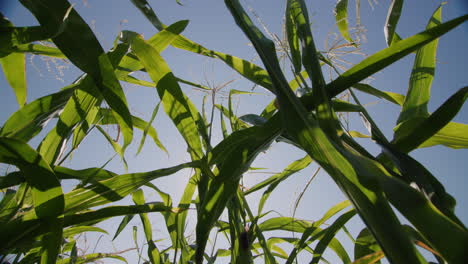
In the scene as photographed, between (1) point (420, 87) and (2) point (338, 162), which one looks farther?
(1) point (420, 87)

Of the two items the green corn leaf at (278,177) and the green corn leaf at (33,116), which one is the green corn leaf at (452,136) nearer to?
the green corn leaf at (278,177)

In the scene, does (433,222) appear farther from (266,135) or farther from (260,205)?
(260,205)

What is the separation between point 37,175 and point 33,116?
0.17 meters

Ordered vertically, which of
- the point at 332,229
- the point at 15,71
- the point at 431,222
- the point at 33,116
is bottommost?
the point at 431,222

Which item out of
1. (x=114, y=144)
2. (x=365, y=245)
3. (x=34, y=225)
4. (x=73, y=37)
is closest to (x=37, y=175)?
(x=34, y=225)

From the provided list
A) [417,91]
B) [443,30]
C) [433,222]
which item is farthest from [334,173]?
[417,91]

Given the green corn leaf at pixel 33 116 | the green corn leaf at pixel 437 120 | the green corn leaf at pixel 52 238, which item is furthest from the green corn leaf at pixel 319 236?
the green corn leaf at pixel 33 116

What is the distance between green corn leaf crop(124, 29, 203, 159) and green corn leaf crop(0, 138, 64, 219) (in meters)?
0.21

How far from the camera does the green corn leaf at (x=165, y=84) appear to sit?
495 mm

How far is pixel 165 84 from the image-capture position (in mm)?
510

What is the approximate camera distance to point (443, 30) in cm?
34

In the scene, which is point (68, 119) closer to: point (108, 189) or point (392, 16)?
point (108, 189)

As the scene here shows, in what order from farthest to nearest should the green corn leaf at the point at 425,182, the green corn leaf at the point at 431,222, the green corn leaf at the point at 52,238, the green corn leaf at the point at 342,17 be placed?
the green corn leaf at the point at 342,17, the green corn leaf at the point at 52,238, the green corn leaf at the point at 425,182, the green corn leaf at the point at 431,222

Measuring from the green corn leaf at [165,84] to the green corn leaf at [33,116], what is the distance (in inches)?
6.7
